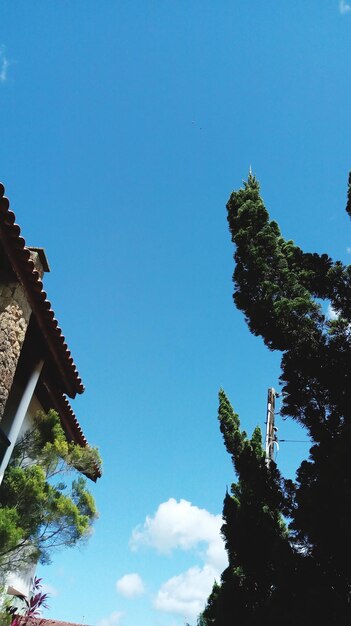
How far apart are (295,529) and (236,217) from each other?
5461 millimetres

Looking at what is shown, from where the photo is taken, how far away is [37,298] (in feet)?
15.8

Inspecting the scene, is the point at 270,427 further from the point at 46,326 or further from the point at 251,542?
the point at 46,326

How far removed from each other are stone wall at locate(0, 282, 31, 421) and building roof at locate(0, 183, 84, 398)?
0.16m

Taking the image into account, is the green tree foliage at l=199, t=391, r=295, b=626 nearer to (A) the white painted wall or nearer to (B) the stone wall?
(A) the white painted wall

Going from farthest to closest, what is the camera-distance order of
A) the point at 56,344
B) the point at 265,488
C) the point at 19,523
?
the point at 265,488 → the point at 56,344 → the point at 19,523

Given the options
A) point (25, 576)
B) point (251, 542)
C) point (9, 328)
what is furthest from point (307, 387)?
point (25, 576)

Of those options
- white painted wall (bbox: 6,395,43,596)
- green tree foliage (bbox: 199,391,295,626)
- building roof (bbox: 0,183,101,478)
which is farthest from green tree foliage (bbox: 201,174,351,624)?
white painted wall (bbox: 6,395,43,596)

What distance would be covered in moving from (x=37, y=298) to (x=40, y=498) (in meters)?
2.33

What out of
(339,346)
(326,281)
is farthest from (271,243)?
(339,346)

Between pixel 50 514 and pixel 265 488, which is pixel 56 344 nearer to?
pixel 50 514

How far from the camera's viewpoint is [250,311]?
291 inches

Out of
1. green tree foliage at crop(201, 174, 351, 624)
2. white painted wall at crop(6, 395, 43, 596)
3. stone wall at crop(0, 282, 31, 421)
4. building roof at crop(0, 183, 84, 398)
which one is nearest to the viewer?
building roof at crop(0, 183, 84, 398)

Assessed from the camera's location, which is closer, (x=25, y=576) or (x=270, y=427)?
(x=25, y=576)

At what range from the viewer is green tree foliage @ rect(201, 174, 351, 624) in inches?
196
